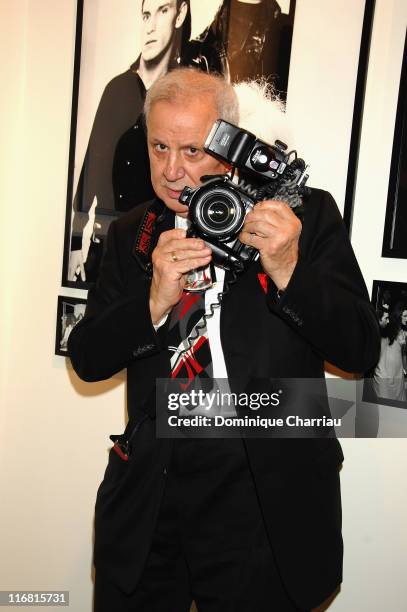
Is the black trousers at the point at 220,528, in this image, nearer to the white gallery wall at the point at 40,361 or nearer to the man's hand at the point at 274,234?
the man's hand at the point at 274,234

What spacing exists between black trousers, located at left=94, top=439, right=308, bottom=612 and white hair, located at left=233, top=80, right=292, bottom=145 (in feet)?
2.55

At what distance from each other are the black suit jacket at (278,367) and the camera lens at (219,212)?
13 cm

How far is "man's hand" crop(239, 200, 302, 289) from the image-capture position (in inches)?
40.4

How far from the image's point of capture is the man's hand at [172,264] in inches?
42.8

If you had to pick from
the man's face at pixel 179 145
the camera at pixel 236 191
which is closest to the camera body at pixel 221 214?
the camera at pixel 236 191

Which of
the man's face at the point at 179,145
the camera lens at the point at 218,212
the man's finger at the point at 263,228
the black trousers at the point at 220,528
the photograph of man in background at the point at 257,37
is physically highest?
the photograph of man in background at the point at 257,37

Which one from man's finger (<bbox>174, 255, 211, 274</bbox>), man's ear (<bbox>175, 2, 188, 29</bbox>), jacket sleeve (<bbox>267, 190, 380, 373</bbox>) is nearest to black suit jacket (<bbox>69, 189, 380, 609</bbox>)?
jacket sleeve (<bbox>267, 190, 380, 373</bbox>)

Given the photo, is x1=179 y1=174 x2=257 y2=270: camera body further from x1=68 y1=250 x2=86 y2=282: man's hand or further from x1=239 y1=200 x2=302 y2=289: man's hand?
x1=68 y1=250 x2=86 y2=282: man's hand

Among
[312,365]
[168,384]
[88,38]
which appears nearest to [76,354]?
[168,384]

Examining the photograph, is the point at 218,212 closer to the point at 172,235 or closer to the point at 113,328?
the point at 172,235

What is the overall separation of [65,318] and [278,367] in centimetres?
89

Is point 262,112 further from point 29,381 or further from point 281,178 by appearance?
point 29,381

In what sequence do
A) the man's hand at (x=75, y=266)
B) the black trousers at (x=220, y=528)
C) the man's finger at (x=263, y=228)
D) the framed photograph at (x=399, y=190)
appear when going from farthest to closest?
the man's hand at (x=75, y=266) → the framed photograph at (x=399, y=190) → the black trousers at (x=220, y=528) → the man's finger at (x=263, y=228)

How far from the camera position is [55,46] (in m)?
1.83
